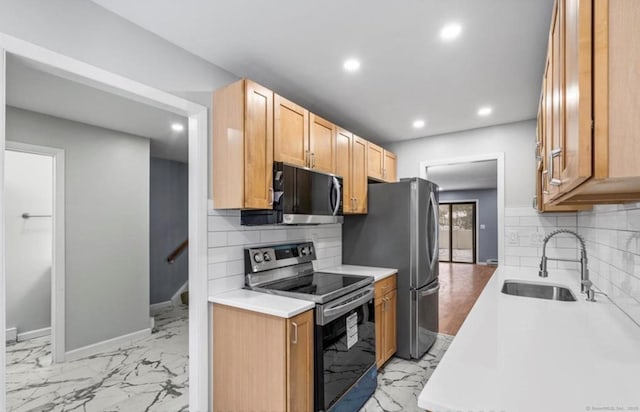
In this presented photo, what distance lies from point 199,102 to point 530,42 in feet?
6.90

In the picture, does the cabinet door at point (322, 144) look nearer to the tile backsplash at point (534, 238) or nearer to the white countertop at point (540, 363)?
the white countertop at point (540, 363)

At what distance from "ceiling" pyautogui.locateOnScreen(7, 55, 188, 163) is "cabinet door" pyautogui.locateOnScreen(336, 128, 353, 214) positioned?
161 cm

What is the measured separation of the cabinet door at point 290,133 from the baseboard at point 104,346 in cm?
291

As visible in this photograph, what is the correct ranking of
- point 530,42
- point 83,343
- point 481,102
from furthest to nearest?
point 83,343 → point 481,102 → point 530,42

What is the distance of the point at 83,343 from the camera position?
321 cm

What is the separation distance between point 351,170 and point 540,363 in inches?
90.0

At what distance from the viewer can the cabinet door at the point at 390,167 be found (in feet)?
12.6

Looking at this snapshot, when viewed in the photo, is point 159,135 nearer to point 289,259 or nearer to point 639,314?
point 289,259

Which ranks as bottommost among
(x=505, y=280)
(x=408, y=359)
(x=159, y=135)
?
(x=408, y=359)

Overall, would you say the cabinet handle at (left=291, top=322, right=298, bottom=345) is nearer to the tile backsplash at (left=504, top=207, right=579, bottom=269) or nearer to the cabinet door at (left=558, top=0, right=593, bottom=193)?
the cabinet door at (left=558, top=0, right=593, bottom=193)

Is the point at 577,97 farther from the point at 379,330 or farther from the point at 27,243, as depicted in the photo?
the point at 27,243

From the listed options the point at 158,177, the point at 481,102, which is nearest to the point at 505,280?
the point at 481,102

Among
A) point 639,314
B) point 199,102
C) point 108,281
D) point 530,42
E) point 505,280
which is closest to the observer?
point 639,314

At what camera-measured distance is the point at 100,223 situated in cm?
342
